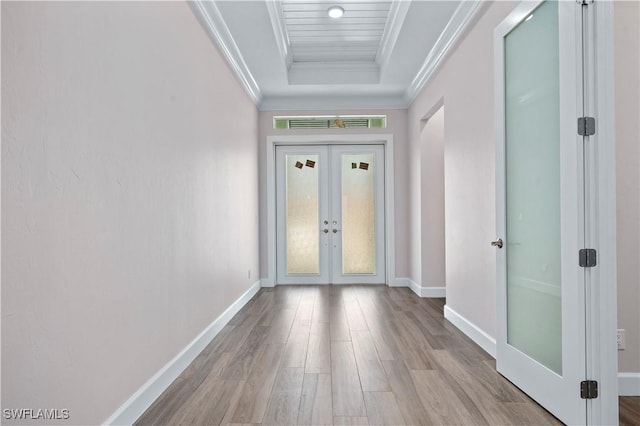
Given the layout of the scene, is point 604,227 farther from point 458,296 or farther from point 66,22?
point 66,22

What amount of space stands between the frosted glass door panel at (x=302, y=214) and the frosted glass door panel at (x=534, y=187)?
3.78 m

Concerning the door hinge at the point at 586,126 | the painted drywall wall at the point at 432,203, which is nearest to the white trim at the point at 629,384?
the door hinge at the point at 586,126

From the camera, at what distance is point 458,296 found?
372cm

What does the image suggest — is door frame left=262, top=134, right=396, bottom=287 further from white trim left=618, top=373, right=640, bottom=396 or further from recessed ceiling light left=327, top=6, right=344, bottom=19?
white trim left=618, top=373, right=640, bottom=396

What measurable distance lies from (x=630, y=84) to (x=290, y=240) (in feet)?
14.9

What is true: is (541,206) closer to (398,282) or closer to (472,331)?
(472,331)

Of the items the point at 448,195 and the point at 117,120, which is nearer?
the point at 117,120

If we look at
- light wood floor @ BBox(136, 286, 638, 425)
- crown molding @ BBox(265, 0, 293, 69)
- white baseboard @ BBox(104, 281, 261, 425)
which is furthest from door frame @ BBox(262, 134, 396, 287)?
white baseboard @ BBox(104, 281, 261, 425)

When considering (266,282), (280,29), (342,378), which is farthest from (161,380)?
(266,282)

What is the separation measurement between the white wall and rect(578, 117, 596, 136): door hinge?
657mm

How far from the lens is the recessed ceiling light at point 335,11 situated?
3.69m

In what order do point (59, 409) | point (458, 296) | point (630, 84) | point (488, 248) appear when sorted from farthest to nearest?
point (458, 296), point (488, 248), point (630, 84), point (59, 409)

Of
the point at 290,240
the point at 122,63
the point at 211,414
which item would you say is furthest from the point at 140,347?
the point at 290,240

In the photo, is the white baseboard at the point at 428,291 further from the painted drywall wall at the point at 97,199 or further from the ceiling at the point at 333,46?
the painted drywall wall at the point at 97,199
